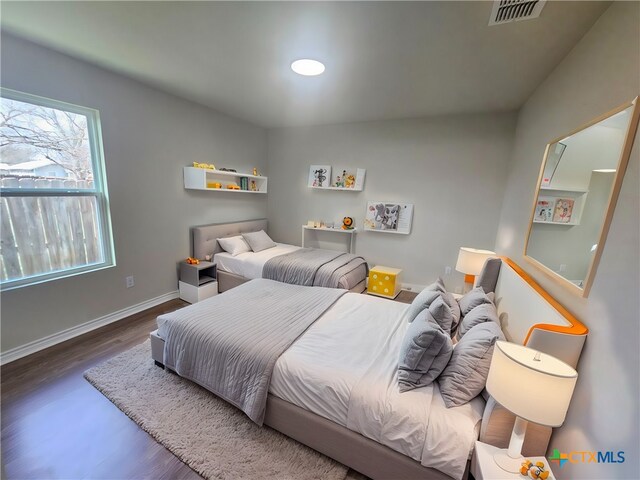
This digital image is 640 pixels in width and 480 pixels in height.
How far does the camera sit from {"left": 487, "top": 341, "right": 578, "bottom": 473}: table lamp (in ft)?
2.97

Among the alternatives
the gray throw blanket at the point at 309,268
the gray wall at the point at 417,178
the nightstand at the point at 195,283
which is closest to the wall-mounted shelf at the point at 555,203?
the gray wall at the point at 417,178

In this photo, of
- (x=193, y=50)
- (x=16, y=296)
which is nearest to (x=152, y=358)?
(x=16, y=296)

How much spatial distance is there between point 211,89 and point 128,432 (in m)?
3.16

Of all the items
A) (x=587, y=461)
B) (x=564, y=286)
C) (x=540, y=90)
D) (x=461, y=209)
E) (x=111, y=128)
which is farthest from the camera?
(x=461, y=209)

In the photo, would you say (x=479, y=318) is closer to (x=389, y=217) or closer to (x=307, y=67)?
(x=307, y=67)

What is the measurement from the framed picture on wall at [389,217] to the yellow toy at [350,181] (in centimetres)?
41

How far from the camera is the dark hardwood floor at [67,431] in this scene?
52.7 inches

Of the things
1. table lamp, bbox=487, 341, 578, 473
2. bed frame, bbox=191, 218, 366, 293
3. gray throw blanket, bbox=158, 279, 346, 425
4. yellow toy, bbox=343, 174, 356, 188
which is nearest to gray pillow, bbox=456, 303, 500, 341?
table lamp, bbox=487, 341, 578, 473

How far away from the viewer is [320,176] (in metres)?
4.32

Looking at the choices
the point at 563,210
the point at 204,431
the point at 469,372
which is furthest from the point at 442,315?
the point at 204,431

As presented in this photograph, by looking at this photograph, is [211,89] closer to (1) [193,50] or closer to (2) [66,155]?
(1) [193,50]

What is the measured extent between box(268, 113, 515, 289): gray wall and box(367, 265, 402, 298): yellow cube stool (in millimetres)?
459

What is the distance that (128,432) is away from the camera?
1.54 m

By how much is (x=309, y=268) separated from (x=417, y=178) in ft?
6.95
